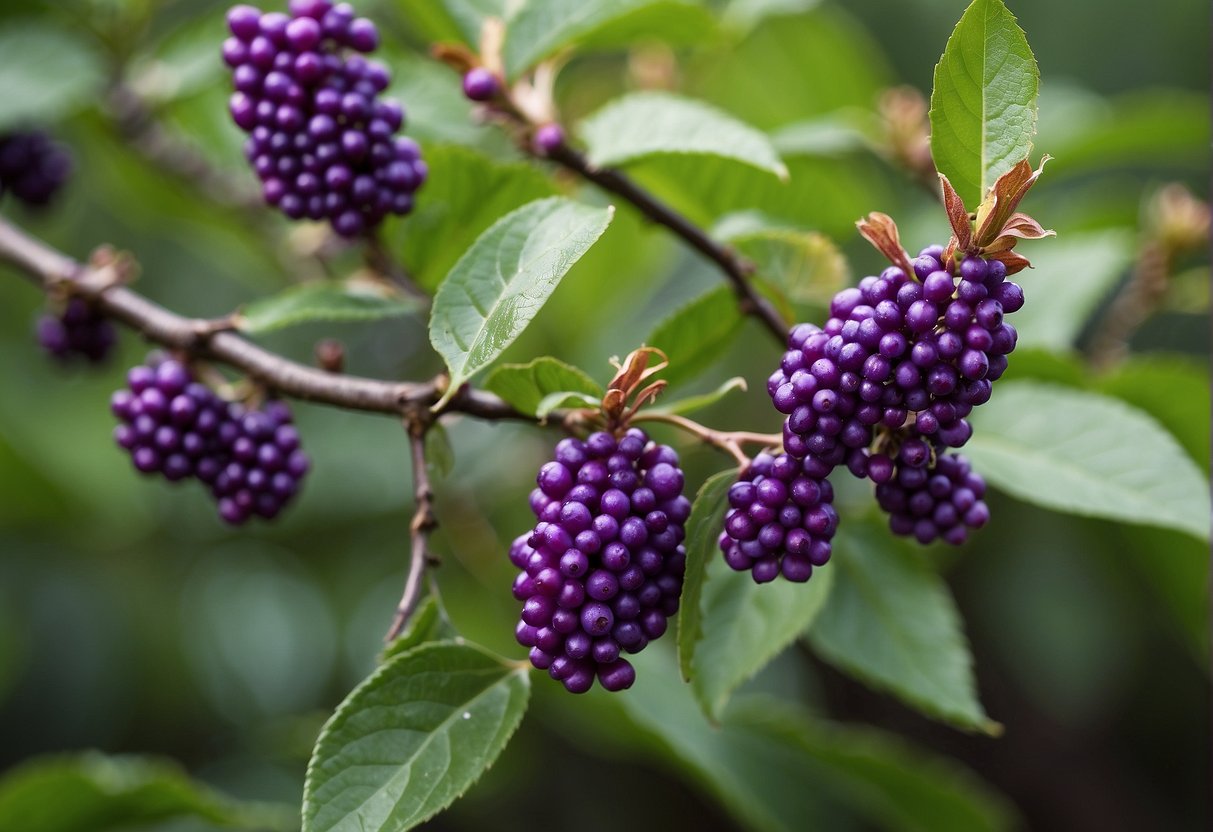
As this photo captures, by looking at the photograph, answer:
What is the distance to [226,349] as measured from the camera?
996 mm

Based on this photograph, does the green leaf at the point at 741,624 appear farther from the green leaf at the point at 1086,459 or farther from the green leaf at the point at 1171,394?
the green leaf at the point at 1171,394

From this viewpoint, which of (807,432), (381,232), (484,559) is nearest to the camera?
(807,432)

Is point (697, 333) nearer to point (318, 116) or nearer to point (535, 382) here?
point (535, 382)

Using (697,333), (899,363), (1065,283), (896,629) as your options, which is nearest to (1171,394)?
(1065,283)

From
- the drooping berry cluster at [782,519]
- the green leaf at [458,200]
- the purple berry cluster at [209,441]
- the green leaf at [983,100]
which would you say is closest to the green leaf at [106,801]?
the purple berry cluster at [209,441]

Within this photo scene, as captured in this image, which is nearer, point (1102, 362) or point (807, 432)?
point (807, 432)

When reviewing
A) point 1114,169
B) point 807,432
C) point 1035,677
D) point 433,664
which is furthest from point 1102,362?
point 433,664

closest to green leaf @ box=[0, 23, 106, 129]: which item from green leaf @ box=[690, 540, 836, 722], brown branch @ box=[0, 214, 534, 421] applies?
brown branch @ box=[0, 214, 534, 421]

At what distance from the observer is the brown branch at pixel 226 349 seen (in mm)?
863

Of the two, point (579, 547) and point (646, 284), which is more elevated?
point (579, 547)

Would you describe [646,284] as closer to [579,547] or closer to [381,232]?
[381,232]

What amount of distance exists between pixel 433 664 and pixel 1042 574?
130 cm

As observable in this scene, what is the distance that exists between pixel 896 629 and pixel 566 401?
433mm

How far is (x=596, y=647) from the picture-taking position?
73cm
